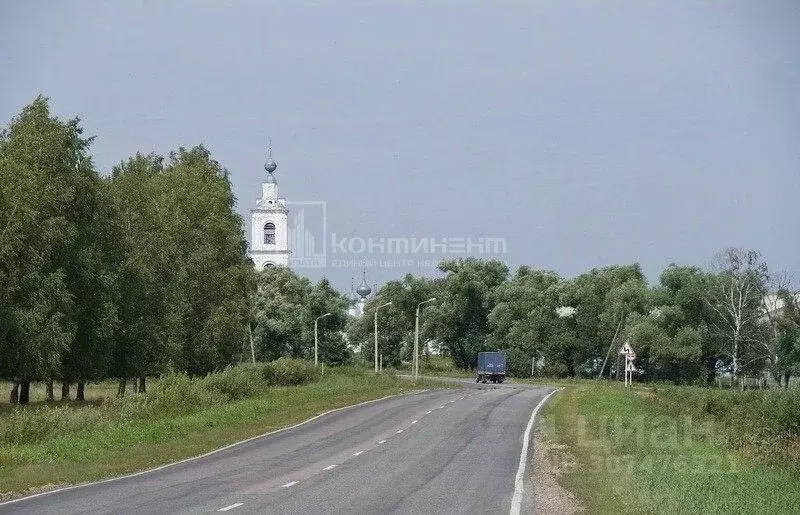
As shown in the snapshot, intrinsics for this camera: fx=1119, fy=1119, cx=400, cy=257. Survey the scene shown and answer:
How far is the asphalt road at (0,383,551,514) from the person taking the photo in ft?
60.2

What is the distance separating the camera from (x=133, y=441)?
31.8 meters

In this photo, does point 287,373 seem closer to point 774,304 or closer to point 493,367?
point 493,367

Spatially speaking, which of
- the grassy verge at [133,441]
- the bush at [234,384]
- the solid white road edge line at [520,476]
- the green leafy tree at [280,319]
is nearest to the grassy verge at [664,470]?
the solid white road edge line at [520,476]

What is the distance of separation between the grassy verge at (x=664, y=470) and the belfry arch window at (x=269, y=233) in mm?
107408

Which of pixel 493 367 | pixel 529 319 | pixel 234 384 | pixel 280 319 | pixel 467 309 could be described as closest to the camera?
pixel 234 384

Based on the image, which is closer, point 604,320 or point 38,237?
point 38,237

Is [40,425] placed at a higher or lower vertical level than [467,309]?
lower

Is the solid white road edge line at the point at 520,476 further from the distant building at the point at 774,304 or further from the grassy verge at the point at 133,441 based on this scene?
the distant building at the point at 774,304

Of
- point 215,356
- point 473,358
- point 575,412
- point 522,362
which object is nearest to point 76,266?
point 215,356

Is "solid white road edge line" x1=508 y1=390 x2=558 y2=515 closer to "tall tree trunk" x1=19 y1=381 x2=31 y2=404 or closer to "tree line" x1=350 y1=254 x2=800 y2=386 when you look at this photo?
"tall tree trunk" x1=19 y1=381 x2=31 y2=404

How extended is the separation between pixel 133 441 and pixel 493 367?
241 feet

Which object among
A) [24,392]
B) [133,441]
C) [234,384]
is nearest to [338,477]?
[133,441]

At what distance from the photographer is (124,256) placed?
61.0 m

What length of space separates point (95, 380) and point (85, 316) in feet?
11.9
